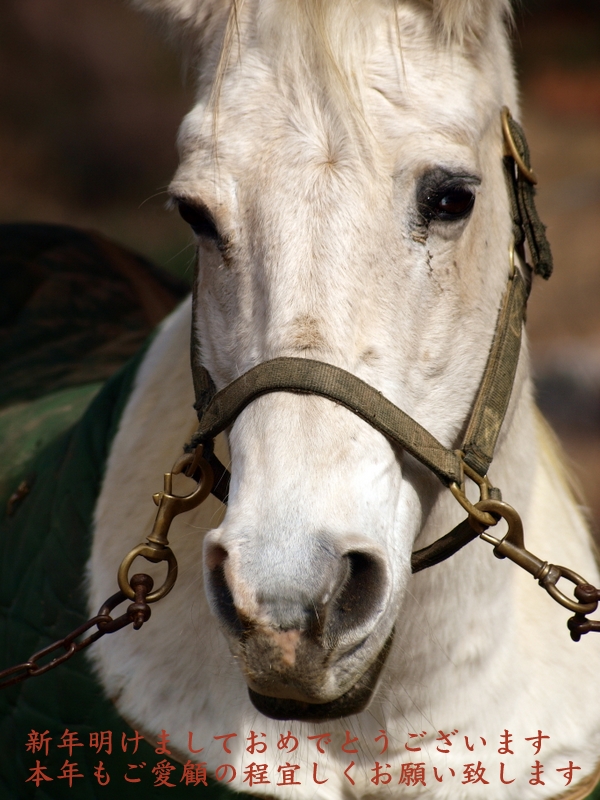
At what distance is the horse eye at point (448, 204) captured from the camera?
2.90 feet

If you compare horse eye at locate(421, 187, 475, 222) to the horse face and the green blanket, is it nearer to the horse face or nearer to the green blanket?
the horse face

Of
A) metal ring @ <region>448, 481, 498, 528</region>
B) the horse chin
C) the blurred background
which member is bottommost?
the blurred background

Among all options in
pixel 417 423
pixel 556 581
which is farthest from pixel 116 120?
pixel 556 581

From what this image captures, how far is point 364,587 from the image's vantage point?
775mm

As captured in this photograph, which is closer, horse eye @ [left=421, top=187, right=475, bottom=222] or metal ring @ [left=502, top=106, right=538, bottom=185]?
horse eye @ [left=421, top=187, right=475, bottom=222]

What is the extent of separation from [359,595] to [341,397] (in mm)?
193

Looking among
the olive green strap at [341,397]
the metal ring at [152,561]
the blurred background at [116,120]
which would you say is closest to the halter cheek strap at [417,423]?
the olive green strap at [341,397]

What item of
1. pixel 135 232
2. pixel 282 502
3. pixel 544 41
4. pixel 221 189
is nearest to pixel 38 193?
pixel 135 232

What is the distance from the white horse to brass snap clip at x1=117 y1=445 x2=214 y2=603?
0.36 ft

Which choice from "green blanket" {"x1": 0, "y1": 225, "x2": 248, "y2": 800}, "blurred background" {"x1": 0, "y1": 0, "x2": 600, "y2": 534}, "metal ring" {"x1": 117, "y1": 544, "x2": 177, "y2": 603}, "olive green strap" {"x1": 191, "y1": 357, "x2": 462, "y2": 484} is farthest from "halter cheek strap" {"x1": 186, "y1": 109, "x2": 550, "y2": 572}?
"blurred background" {"x1": 0, "y1": 0, "x2": 600, "y2": 534}

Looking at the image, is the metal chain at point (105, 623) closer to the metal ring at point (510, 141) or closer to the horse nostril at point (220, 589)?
the horse nostril at point (220, 589)

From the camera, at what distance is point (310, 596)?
720 mm

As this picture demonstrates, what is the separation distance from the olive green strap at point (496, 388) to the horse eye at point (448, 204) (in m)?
0.17

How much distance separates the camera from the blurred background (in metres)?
3.54
